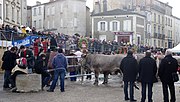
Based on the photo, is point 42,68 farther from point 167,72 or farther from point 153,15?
point 153,15

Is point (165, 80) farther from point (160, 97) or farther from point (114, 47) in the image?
point (114, 47)

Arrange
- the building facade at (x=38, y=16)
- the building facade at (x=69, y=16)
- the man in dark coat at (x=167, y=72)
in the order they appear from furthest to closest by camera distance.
A: the building facade at (x=38, y=16)
the building facade at (x=69, y=16)
the man in dark coat at (x=167, y=72)

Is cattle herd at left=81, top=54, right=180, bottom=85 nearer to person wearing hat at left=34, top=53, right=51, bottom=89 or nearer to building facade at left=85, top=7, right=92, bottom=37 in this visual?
person wearing hat at left=34, top=53, right=51, bottom=89

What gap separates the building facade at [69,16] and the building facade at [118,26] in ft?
9.04

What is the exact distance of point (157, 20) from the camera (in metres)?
87.6

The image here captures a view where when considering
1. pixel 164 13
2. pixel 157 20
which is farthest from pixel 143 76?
pixel 164 13

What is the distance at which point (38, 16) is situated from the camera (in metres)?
78.9

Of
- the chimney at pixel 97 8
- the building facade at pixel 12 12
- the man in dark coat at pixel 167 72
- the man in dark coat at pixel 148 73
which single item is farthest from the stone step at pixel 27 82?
the chimney at pixel 97 8

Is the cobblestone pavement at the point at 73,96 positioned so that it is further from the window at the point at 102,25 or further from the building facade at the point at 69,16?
the window at the point at 102,25

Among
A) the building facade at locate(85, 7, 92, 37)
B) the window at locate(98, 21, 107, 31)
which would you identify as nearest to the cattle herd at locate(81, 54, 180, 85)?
the window at locate(98, 21, 107, 31)

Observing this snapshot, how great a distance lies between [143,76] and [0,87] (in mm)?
7817

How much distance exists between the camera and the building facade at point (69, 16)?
2721 inches

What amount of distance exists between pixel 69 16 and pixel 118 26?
931 centimetres

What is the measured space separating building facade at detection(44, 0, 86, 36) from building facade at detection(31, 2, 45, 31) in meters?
5.12
